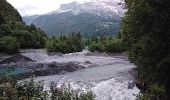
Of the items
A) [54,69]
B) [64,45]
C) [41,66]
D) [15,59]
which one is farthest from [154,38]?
[64,45]

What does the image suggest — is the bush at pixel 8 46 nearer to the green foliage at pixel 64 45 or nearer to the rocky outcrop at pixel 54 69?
the green foliage at pixel 64 45

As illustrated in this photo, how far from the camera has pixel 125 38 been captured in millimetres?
Result: 52125

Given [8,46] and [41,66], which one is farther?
[8,46]

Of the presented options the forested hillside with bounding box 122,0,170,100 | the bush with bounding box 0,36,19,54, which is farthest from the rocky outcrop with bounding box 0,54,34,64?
the forested hillside with bounding box 122,0,170,100

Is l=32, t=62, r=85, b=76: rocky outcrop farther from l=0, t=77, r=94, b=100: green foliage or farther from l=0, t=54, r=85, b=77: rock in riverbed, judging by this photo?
l=0, t=77, r=94, b=100: green foliage

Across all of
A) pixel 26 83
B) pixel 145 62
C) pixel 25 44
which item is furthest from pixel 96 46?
pixel 26 83

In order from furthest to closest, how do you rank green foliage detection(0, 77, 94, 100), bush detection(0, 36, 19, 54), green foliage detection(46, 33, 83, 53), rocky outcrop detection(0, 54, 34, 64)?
green foliage detection(46, 33, 83, 53)
bush detection(0, 36, 19, 54)
rocky outcrop detection(0, 54, 34, 64)
green foliage detection(0, 77, 94, 100)

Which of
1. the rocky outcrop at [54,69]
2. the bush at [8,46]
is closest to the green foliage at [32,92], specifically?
the rocky outcrop at [54,69]

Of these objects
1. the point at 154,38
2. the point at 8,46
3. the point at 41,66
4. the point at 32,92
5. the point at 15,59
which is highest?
the point at 154,38

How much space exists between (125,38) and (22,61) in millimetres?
32765

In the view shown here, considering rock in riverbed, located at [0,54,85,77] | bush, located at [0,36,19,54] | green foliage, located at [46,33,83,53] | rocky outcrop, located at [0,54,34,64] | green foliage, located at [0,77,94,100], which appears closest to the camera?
green foliage, located at [0,77,94,100]

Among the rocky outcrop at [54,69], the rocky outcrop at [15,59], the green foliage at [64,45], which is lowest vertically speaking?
the green foliage at [64,45]

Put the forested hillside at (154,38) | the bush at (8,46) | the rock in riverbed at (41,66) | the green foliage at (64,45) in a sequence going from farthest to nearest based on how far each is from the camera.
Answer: the green foliage at (64,45)
the bush at (8,46)
the rock in riverbed at (41,66)
the forested hillside at (154,38)

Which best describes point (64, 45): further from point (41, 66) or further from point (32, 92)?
point (32, 92)
